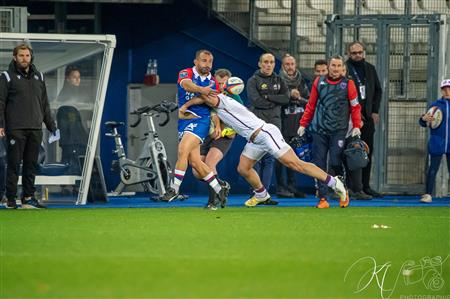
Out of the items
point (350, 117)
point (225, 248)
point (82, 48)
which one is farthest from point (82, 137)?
point (225, 248)

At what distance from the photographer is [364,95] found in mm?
21781

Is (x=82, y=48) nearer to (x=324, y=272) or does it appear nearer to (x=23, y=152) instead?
(x=23, y=152)

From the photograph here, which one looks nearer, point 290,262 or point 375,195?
point 290,262

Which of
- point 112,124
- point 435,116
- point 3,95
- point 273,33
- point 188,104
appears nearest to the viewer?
point 188,104

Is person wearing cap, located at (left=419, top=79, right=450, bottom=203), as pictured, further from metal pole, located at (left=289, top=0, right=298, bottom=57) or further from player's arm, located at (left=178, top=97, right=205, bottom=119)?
player's arm, located at (left=178, top=97, right=205, bottom=119)

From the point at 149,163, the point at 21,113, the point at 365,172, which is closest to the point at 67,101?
the point at 149,163

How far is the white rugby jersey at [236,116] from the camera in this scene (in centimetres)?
1816

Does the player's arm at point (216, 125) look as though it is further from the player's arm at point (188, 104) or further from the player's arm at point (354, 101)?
the player's arm at point (354, 101)

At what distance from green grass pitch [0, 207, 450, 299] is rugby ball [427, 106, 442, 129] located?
12.4 feet

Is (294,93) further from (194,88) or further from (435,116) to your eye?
(194,88)

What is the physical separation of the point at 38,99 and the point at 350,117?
14.9ft

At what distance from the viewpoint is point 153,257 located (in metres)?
12.4

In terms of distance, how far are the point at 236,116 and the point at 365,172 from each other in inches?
181

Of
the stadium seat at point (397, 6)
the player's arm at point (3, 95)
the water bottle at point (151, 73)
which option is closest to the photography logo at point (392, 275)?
the player's arm at point (3, 95)
